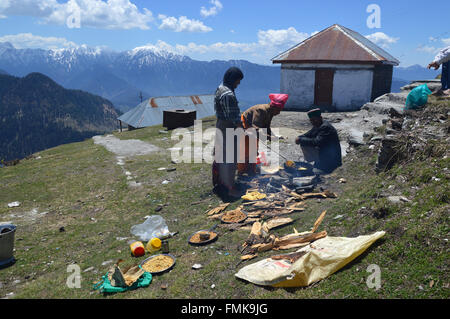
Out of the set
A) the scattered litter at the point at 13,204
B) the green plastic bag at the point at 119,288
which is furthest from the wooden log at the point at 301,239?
the scattered litter at the point at 13,204

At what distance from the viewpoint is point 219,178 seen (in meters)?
7.00

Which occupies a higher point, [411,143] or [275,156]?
[411,143]

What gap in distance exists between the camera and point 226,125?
6.52 m

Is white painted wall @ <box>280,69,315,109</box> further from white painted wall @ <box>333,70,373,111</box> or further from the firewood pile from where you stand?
the firewood pile

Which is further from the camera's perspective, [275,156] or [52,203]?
[275,156]

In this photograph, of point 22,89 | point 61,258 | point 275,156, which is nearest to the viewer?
point 61,258

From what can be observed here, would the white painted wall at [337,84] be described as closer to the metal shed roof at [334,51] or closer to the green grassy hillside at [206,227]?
the metal shed roof at [334,51]

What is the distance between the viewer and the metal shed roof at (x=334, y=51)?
19103mm

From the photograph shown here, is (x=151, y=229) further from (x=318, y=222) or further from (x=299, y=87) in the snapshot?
(x=299, y=87)

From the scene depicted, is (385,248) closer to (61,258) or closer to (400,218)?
(400,218)

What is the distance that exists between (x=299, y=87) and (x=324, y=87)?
1.57 meters

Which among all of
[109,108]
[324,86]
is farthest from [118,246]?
[109,108]

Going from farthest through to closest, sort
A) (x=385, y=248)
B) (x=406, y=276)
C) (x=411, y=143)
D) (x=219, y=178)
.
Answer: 1. (x=219, y=178)
2. (x=411, y=143)
3. (x=385, y=248)
4. (x=406, y=276)
